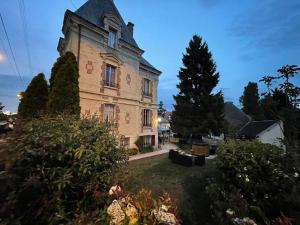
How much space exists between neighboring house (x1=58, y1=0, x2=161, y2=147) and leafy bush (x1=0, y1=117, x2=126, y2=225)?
716 cm

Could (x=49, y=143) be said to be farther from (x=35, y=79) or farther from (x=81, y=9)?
(x=81, y=9)

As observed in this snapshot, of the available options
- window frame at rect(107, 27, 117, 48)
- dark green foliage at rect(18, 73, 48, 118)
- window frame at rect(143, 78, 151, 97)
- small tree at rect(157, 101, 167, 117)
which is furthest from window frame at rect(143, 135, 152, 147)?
small tree at rect(157, 101, 167, 117)

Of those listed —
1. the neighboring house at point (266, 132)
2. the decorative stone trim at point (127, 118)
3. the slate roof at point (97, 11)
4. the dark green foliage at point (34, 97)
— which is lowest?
the neighboring house at point (266, 132)

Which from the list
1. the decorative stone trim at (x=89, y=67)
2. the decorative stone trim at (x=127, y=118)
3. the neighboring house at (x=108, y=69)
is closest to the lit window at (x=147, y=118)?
the neighboring house at (x=108, y=69)

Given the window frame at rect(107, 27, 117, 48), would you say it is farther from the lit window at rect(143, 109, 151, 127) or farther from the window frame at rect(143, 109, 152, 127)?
the lit window at rect(143, 109, 151, 127)

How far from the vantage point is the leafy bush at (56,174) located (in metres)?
2.09

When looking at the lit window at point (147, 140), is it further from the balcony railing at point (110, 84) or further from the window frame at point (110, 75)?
the window frame at point (110, 75)

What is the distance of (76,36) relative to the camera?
36.8ft

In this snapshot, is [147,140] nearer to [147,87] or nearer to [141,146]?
[141,146]

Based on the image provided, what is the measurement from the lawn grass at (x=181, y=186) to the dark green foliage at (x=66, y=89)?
5322 millimetres

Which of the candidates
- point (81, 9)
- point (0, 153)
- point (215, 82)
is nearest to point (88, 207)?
point (0, 153)

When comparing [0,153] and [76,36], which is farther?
[76,36]

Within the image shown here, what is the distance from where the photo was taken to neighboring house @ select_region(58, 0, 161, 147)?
11.5m

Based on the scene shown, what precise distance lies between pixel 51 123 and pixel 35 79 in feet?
31.6
